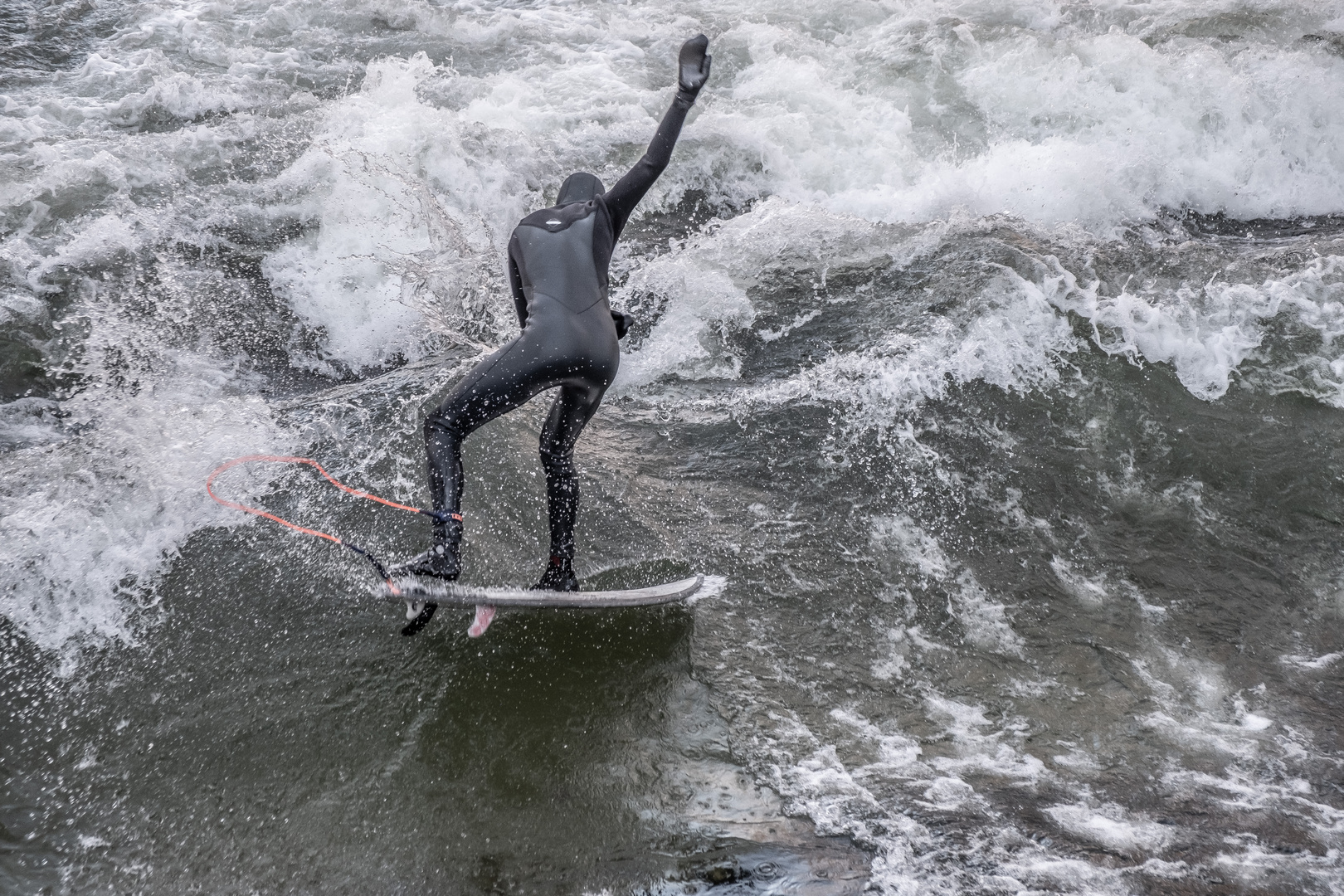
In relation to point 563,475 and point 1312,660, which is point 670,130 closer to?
point 563,475

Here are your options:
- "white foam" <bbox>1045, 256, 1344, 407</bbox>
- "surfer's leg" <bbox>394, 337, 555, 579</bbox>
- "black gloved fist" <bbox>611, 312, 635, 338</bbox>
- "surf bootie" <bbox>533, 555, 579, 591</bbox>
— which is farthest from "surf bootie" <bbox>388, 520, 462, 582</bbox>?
"white foam" <bbox>1045, 256, 1344, 407</bbox>

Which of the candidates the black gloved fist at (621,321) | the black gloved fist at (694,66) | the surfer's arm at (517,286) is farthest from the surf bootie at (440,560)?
the black gloved fist at (694,66)

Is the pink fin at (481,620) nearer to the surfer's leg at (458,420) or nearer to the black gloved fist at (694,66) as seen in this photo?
the surfer's leg at (458,420)

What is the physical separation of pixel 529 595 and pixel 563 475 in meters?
0.56

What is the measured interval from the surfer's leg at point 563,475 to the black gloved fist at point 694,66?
133 cm

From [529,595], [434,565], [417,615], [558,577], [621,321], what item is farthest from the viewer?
[621,321]

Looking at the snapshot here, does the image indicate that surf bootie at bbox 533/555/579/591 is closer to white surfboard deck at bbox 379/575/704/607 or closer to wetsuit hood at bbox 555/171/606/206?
white surfboard deck at bbox 379/575/704/607

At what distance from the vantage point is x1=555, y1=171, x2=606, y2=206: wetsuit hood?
3834 mm

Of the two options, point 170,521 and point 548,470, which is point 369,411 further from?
point 548,470

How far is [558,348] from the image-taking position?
3.41 m

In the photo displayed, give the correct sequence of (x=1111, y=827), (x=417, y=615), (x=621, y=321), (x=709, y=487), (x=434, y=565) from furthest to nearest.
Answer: (x=709, y=487), (x=621, y=321), (x=417, y=615), (x=434, y=565), (x=1111, y=827)

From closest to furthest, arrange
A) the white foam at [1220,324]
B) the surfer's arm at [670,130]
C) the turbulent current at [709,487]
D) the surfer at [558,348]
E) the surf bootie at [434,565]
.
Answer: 1. the turbulent current at [709,487]
2. the surf bootie at [434,565]
3. the surfer at [558,348]
4. the surfer's arm at [670,130]
5. the white foam at [1220,324]

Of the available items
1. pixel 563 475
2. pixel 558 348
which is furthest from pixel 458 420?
pixel 563 475

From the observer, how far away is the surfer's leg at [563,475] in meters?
3.67
